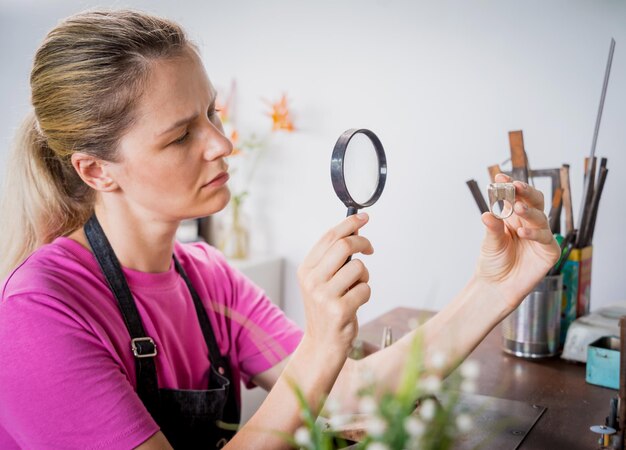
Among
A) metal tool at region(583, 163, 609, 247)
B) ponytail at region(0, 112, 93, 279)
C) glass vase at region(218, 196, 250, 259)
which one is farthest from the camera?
glass vase at region(218, 196, 250, 259)

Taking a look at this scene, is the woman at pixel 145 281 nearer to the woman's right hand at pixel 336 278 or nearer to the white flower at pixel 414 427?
the woman's right hand at pixel 336 278

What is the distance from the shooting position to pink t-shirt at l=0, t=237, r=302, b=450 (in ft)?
3.49

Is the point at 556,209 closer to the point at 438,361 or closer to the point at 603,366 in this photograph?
the point at 603,366

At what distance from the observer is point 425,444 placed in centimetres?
52

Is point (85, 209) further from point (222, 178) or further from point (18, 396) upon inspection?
point (18, 396)

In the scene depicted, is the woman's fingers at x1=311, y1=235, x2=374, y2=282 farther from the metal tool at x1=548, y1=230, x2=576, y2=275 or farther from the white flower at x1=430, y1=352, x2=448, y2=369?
the metal tool at x1=548, y1=230, x2=576, y2=275

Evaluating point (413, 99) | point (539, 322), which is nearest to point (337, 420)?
point (539, 322)

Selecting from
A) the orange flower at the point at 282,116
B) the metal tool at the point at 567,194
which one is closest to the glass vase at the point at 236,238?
the orange flower at the point at 282,116

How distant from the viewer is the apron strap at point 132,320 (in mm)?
1254

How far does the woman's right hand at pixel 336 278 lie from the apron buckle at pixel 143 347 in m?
0.42

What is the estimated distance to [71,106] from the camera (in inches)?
49.4

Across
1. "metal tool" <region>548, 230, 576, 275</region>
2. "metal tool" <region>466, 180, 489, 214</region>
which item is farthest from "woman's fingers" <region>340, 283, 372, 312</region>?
"metal tool" <region>548, 230, 576, 275</region>

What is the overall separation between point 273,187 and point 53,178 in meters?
2.05

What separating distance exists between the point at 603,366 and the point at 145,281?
995mm
